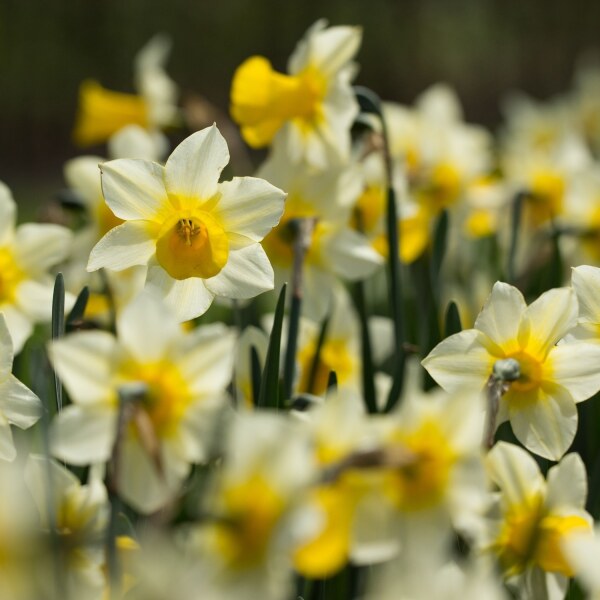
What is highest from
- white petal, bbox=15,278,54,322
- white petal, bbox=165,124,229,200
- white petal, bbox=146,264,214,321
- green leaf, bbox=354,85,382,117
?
white petal, bbox=165,124,229,200

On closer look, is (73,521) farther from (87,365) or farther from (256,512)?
(256,512)

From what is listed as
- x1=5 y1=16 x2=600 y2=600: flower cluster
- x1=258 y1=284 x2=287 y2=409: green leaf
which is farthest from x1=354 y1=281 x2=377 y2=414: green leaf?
x1=258 y1=284 x2=287 y2=409: green leaf

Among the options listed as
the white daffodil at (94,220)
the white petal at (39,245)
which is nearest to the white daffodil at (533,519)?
the white petal at (39,245)

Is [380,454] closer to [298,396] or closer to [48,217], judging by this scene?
[298,396]

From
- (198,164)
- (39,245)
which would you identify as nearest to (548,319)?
(198,164)

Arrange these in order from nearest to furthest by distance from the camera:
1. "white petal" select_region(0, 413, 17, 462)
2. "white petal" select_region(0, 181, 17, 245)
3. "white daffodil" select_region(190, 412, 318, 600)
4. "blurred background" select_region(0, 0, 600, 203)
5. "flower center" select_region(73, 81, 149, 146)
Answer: "white daffodil" select_region(190, 412, 318, 600)
"white petal" select_region(0, 413, 17, 462)
"white petal" select_region(0, 181, 17, 245)
"flower center" select_region(73, 81, 149, 146)
"blurred background" select_region(0, 0, 600, 203)

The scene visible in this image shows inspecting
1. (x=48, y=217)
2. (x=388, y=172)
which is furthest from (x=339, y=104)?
(x=48, y=217)

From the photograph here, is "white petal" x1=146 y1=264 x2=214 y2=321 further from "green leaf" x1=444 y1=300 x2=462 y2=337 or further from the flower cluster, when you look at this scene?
"green leaf" x1=444 y1=300 x2=462 y2=337

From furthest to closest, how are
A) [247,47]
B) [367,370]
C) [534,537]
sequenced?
[247,47], [367,370], [534,537]
